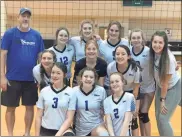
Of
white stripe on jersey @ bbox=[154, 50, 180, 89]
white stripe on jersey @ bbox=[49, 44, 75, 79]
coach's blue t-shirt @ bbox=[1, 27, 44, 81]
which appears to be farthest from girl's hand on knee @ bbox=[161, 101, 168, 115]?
coach's blue t-shirt @ bbox=[1, 27, 44, 81]

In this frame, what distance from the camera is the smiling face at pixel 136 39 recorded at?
12.0 feet

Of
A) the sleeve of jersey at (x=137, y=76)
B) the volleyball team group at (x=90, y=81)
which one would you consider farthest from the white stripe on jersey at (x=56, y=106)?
the sleeve of jersey at (x=137, y=76)

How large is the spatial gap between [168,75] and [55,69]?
1.16m

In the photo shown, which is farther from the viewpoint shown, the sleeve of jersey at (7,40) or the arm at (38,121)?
the sleeve of jersey at (7,40)

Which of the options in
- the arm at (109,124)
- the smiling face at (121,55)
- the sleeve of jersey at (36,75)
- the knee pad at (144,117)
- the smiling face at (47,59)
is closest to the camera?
the arm at (109,124)

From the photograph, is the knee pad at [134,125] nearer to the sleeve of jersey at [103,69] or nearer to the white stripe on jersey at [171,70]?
the white stripe on jersey at [171,70]

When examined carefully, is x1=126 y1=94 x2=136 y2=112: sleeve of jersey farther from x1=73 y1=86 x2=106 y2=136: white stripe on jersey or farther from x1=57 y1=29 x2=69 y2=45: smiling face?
x1=57 y1=29 x2=69 y2=45: smiling face

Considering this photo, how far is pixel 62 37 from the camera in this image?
147 inches

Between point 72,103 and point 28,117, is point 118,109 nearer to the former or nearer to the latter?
point 72,103

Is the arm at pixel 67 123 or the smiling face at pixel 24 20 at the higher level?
the smiling face at pixel 24 20

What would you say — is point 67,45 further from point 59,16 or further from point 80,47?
point 59,16

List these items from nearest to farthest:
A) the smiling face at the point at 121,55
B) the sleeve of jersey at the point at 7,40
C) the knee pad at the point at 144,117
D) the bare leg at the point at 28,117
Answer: the smiling face at the point at 121,55 → the sleeve of jersey at the point at 7,40 → the knee pad at the point at 144,117 → the bare leg at the point at 28,117

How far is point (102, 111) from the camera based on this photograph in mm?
3367

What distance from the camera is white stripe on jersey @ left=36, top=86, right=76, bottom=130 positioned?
10.7 ft
